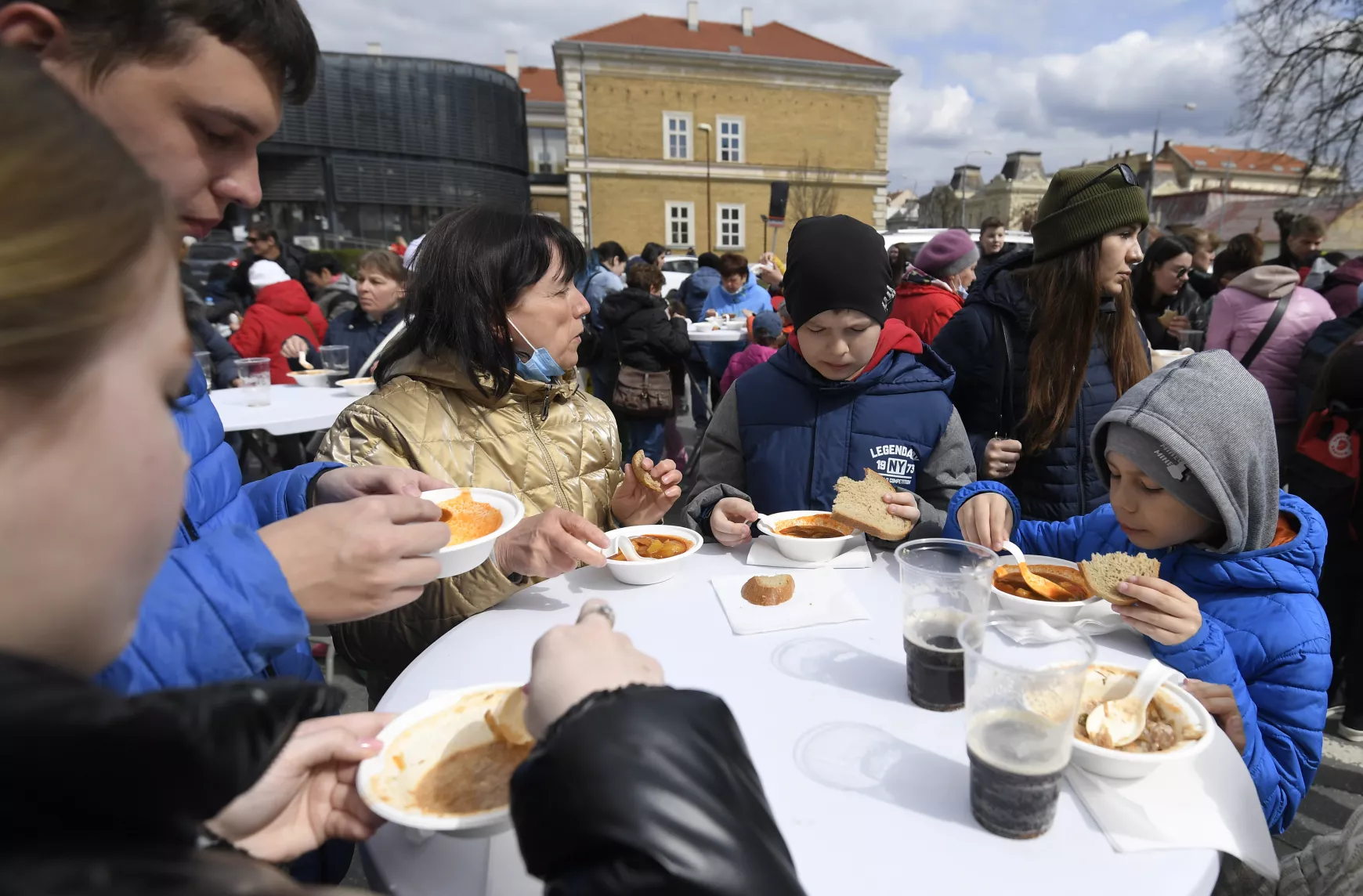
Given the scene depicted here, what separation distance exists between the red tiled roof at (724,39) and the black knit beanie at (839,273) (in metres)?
39.7

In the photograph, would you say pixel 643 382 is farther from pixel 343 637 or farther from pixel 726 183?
pixel 726 183

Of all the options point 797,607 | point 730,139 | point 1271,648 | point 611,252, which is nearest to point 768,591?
point 797,607

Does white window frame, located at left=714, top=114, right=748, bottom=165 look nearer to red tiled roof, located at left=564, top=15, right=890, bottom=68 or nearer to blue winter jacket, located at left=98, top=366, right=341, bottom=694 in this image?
red tiled roof, located at left=564, top=15, right=890, bottom=68

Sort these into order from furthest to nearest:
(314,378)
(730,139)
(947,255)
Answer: (730,139)
(947,255)
(314,378)

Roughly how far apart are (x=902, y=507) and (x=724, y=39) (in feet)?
150

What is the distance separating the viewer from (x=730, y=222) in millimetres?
38688

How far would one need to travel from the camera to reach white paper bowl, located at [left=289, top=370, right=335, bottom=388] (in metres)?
Answer: 5.60

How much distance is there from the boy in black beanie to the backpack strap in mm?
3593

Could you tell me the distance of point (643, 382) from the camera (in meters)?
6.52

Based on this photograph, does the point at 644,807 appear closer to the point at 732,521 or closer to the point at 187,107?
the point at 187,107

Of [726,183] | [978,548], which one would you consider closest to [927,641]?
[978,548]

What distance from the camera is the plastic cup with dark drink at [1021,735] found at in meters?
1.01

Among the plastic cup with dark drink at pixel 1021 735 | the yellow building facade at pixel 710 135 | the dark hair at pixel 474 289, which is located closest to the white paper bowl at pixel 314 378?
the dark hair at pixel 474 289

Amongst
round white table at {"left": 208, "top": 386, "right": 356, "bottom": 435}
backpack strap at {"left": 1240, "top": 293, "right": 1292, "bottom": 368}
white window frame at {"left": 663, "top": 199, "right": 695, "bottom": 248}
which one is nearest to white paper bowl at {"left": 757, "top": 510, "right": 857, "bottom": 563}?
round white table at {"left": 208, "top": 386, "right": 356, "bottom": 435}
